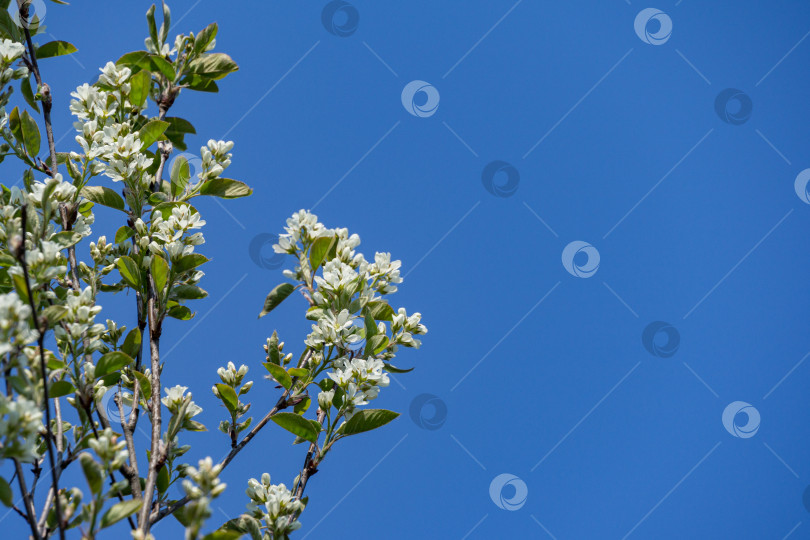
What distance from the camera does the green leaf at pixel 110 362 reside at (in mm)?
1178

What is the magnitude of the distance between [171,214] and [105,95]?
36cm

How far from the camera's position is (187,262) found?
138 cm

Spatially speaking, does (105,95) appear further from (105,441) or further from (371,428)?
(371,428)

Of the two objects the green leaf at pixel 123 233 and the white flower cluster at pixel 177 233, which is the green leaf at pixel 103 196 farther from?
the white flower cluster at pixel 177 233

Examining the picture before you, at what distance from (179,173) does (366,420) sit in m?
0.79

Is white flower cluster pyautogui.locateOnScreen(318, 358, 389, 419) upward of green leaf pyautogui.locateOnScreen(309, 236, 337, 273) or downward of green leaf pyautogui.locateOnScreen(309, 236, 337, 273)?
downward

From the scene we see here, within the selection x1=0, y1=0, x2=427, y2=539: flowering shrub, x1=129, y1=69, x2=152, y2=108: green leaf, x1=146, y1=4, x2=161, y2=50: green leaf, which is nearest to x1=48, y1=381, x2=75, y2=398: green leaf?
x1=0, y1=0, x2=427, y2=539: flowering shrub

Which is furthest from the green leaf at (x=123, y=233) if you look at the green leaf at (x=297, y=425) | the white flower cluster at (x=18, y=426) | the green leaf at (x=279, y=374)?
the white flower cluster at (x=18, y=426)

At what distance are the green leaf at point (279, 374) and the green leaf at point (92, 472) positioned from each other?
51 cm

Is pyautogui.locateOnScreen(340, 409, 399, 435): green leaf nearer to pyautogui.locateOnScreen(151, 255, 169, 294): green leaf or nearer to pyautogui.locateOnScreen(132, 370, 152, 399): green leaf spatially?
pyautogui.locateOnScreen(132, 370, 152, 399): green leaf

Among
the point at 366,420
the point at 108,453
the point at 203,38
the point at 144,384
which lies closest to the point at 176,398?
the point at 144,384

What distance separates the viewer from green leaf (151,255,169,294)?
4.36ft

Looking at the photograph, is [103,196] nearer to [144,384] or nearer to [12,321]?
[144,384]

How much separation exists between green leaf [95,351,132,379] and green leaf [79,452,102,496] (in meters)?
0.30
